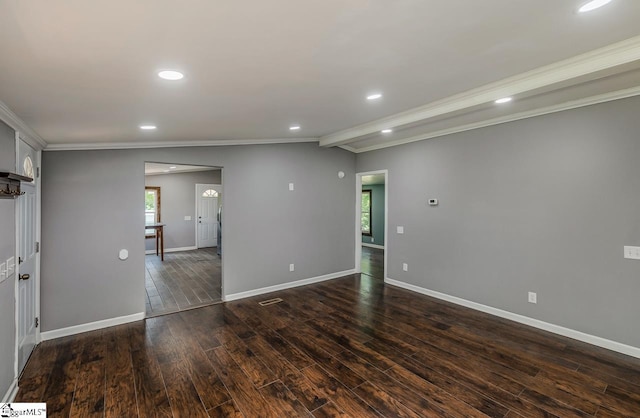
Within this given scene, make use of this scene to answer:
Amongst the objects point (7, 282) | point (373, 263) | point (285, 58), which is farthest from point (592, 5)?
point (373, 263)

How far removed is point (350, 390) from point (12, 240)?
307 cm

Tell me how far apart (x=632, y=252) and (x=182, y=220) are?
9693 millimetres

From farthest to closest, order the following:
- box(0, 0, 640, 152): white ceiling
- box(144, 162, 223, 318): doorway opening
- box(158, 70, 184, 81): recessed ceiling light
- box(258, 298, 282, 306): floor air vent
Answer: box(144, 162, 223, 318): doorway opening → box(258, 298, 282, 306): floor air vent → box(158, 70, 184, 81): recessed ceiling light → box(0, 0, 640, 152): white ceiling

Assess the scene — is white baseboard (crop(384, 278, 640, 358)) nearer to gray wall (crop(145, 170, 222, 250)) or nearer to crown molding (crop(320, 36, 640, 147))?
crown molding (crop(320, 36, 640, 147))

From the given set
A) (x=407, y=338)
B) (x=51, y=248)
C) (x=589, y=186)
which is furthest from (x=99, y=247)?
(x=589, y=186)

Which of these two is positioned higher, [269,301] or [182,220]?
[182,220]

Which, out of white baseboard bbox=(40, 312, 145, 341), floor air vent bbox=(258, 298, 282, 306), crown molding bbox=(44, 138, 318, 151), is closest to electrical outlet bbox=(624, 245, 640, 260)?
floor air vent bbox=(258, 298, 282, 306)

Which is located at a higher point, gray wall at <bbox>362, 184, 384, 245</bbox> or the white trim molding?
gray wall at <bbox>362, 184, 384, 245</bbox>

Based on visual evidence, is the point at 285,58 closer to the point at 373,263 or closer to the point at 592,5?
the point at 592,5

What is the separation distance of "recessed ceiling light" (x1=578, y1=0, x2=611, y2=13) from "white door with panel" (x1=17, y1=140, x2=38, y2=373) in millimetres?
4328

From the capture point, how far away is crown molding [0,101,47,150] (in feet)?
7.19

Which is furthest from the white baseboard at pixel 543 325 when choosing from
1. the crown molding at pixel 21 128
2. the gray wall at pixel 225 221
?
the crown molding at pixel 21 128

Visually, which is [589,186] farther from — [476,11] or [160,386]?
[160,386]

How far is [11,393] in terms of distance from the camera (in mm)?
2312
